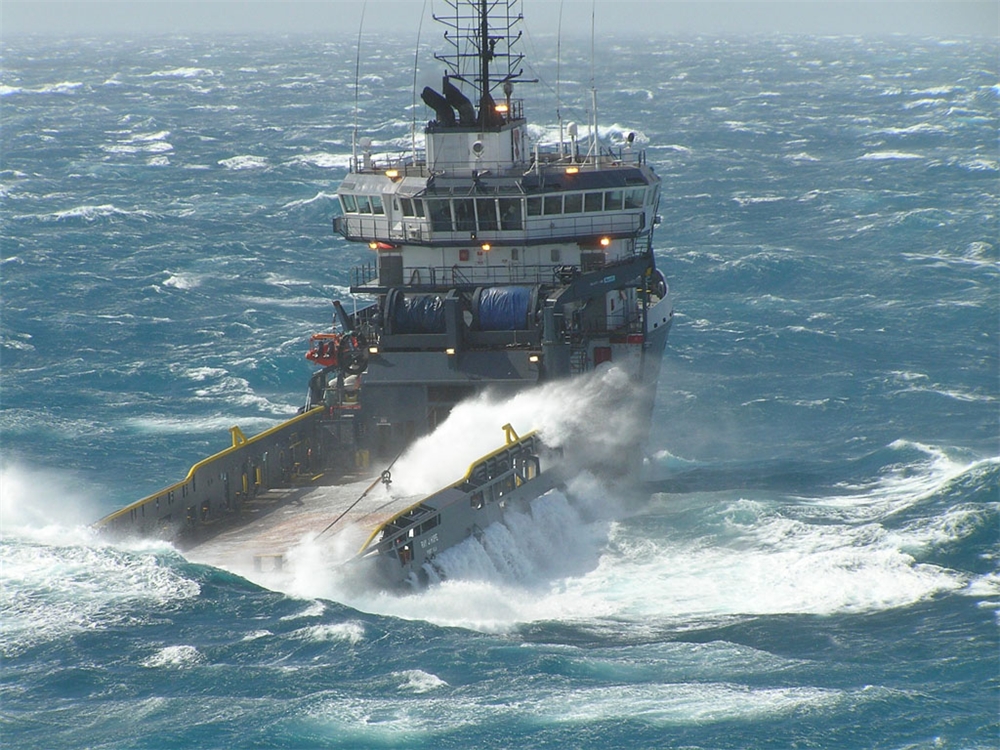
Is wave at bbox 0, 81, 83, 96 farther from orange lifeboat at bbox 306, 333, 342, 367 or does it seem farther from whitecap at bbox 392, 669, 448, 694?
whitecap at bbox 392, 669, 448, 694

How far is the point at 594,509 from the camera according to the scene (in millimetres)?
40562

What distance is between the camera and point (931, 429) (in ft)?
156

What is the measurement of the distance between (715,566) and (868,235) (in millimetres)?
47032

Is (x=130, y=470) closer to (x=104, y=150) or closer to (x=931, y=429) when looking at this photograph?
(x=931, y=429)

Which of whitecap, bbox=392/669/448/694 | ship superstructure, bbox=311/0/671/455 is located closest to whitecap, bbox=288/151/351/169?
ship superstructure, bbox=311/0/671/455

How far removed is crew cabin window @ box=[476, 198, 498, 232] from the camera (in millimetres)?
41344

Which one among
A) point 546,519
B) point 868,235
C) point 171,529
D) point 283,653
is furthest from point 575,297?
point 868,235

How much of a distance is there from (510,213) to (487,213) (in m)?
0.63

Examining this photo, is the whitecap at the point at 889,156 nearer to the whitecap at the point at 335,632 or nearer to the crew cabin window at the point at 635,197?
the crew cabin window at the point at 635,197

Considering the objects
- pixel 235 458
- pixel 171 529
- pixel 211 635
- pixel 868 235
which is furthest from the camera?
pixel 868 235

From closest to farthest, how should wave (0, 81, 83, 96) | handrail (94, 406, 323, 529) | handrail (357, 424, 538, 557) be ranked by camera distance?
handrail (357, 424, 538, 557) → handrail (94, 406, 323, 529) → wave (0, 81, 83, 96)

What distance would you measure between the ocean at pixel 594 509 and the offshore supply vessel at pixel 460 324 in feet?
5.50

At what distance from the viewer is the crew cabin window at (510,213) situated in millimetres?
41375

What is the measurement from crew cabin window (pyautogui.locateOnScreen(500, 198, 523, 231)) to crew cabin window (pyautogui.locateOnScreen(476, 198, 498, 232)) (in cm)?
19
